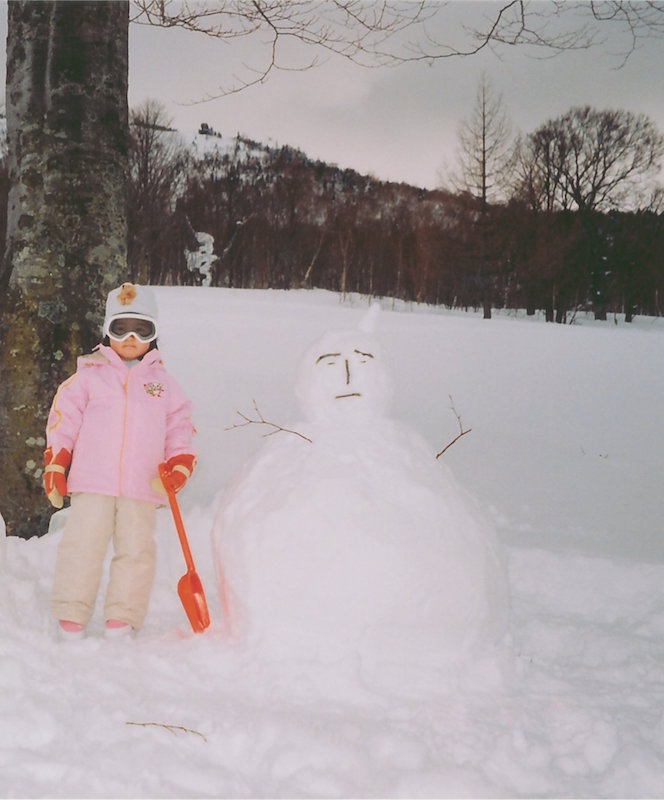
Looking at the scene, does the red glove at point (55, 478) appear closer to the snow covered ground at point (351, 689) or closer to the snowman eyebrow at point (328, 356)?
the snow covered ground at point (351, 689)

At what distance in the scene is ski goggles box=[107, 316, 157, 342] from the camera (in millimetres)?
2783

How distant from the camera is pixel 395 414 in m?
6.04

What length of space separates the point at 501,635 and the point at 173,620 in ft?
4.57

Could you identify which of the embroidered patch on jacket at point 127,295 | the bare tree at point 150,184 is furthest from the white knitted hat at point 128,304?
the bare tree at point 150,184

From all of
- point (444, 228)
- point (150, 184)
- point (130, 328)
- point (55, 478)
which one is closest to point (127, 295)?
point (130, 328)

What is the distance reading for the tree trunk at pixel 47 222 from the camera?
3.25 meters

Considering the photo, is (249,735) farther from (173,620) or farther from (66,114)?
(66,114)

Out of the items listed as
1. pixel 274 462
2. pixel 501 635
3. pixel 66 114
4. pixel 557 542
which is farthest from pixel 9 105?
pixel 557 542

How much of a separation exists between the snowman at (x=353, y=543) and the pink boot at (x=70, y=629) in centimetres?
56

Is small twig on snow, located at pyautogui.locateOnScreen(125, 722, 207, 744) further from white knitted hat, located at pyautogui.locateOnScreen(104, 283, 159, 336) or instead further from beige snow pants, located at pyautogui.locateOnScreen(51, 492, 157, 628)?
white knitted hat, located at pyautogui.locateOnScreen(104, 283, 159, 336)

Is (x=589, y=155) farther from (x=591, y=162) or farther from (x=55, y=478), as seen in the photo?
(x=55, y=478)

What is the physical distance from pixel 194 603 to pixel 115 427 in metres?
0.80

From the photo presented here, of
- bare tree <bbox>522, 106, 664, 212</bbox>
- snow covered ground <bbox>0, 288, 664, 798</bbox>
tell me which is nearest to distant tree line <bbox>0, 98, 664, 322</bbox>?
bare tree <bbox>522, 106, 664, 212</bbox>

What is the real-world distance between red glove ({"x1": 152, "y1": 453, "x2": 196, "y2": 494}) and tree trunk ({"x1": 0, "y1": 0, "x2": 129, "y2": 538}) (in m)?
0.98
